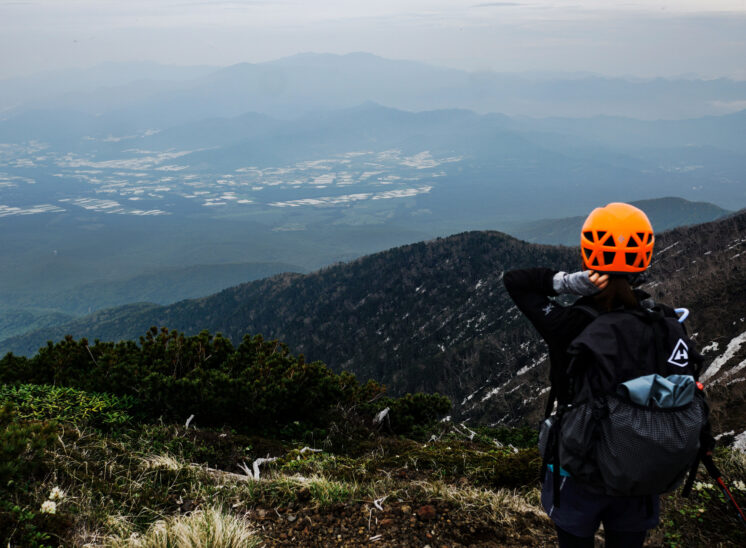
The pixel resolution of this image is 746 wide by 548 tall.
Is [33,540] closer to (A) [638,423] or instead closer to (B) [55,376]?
(A) [638,423]

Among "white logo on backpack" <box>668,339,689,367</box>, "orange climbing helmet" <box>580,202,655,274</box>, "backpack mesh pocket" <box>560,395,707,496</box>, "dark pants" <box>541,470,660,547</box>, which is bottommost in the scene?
"dark pants" <box>541,470,660,547</box>

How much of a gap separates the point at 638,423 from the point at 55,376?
399 inches

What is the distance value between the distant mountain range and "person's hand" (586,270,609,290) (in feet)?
40.0

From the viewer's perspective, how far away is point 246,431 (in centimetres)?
952

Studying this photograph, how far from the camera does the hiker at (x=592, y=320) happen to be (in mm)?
3621

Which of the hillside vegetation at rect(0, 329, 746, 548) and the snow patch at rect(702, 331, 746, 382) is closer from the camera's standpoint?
the hillside vegetation at rect(0, 329, 746, 548)

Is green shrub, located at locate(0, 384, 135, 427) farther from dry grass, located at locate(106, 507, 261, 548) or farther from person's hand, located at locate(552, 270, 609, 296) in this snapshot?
person's hand, located at locate(552, 270, 609, 296)

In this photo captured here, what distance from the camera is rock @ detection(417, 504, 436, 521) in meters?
5.52

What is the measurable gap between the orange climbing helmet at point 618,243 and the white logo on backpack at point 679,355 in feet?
1.91

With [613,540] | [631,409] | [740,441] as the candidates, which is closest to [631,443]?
[631,409]

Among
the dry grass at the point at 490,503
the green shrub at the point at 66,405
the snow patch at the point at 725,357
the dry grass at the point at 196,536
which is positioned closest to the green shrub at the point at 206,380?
the green shrub at the point at 66,405

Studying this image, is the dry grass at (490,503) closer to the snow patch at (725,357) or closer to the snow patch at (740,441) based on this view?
the snow patch at (740,441)

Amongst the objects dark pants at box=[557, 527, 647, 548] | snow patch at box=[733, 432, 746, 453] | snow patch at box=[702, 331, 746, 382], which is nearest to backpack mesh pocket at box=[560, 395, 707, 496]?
dark pants at box=[557, 527, 647, 548]

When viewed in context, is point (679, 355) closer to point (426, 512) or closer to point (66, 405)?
point (426, 512)
